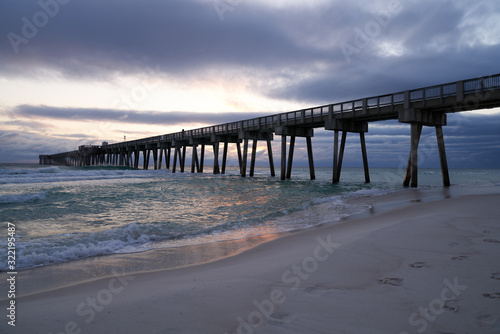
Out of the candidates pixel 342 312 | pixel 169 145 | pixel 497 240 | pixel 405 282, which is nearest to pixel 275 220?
pixel 497 240

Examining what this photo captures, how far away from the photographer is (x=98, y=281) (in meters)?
4.25

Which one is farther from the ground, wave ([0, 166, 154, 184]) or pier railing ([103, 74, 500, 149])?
pier railing ([103, 74, 500, 149])

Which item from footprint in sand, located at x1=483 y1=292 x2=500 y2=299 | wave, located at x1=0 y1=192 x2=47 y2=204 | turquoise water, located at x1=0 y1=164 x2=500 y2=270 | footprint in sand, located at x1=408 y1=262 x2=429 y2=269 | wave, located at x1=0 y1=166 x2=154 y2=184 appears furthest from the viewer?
wave, located at x1=0 y1=166 x2=154 y2=184

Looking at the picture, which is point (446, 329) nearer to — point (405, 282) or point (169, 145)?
point (405, 282)

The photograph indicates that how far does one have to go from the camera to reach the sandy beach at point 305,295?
8.57 ft

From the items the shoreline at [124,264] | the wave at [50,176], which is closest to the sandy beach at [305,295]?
the shoreline at [124,264]

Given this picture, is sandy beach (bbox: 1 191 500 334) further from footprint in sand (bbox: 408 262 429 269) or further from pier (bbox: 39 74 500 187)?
pier (bbox: 39 74 500 187)

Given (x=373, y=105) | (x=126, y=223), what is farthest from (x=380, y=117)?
(x=126, y=223)

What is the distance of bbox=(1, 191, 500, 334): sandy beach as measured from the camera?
261 cm

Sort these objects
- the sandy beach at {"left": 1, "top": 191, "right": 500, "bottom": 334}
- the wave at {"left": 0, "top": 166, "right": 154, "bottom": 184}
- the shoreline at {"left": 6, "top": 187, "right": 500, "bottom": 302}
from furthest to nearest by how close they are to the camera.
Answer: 1. the wave at {"left": 0, "top": 166, "right": 154, "bottom": 184}
2. the shoreline at {"left": 6, "top": 187, "right": 500, "bottom": 302}
3. the sandy beach at {"left": 1, "top": 191, "right": 500, "bottom": 334}

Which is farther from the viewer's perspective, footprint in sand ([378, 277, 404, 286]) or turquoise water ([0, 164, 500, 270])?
turquoise water ([0, 164, 500, 270])

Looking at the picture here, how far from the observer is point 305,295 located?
3232mm

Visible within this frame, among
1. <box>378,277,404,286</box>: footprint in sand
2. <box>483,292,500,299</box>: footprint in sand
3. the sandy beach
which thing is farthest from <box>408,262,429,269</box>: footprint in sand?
<box>483,292,500,299</box>: footprint in sand

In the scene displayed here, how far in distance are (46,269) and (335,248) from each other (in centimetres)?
485
